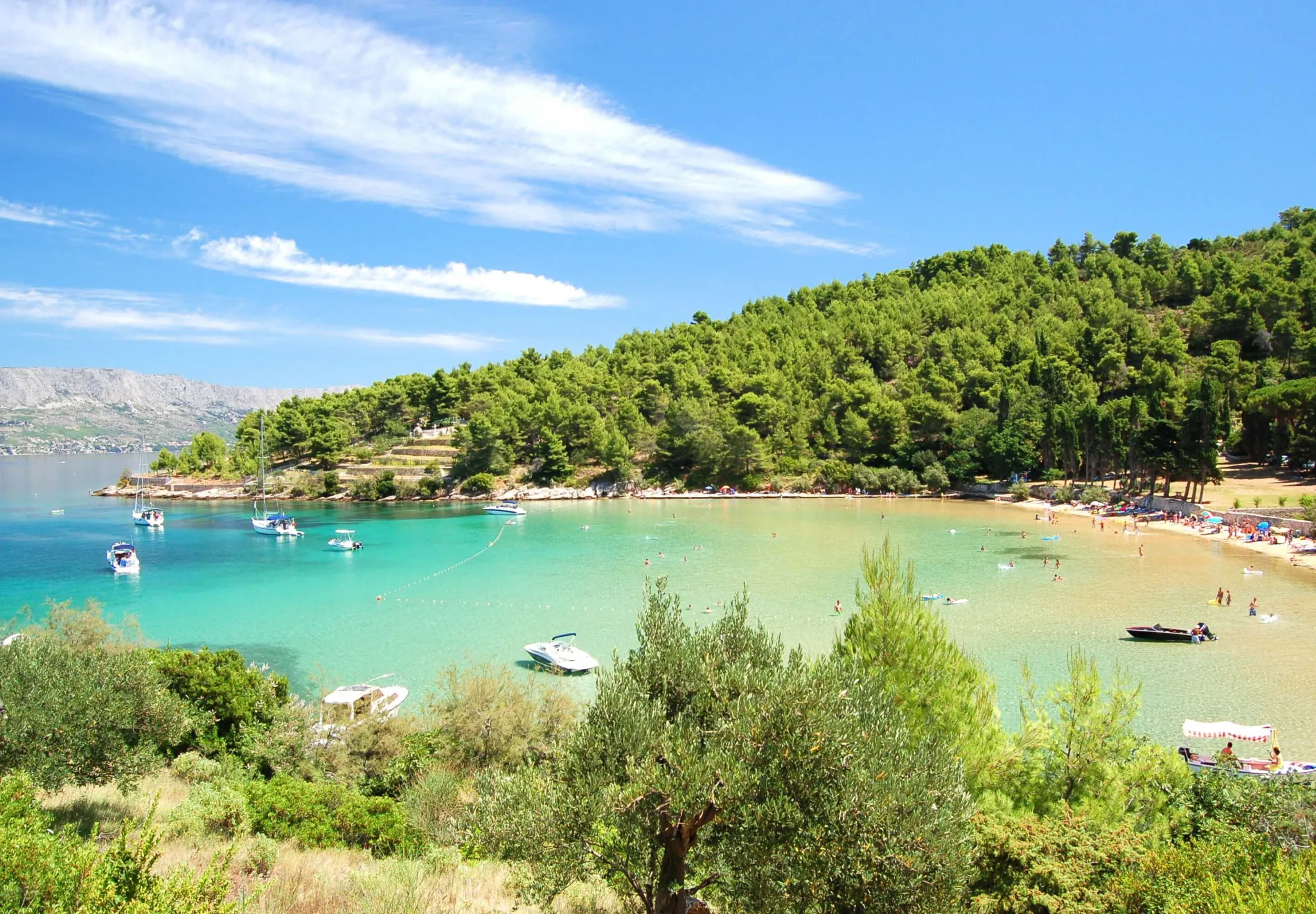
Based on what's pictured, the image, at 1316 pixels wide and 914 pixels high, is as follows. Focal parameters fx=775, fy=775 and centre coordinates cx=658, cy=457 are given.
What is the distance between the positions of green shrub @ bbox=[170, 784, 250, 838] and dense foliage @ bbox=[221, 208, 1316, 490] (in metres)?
50.0

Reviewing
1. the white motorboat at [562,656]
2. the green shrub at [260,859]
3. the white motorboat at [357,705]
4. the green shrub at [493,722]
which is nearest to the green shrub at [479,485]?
the white motorboat at [562,656]

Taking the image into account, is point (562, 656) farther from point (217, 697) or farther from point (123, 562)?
point (123, 562)

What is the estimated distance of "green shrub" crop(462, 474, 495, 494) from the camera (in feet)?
232

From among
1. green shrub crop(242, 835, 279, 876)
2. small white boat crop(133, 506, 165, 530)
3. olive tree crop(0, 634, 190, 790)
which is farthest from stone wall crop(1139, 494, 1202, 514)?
small white boat crop(133, 506, 165, 530)

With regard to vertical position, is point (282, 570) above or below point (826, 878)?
below

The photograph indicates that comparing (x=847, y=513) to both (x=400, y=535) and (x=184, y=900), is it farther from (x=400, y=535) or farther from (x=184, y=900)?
(x=184, y=900)

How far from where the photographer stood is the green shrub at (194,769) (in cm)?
1441

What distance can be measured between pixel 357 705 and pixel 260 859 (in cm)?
913

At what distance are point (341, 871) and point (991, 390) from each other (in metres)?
68.7

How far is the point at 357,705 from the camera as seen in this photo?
1825 centimetres

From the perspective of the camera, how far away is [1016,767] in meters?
11.5

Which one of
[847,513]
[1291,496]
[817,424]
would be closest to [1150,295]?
[817,424]

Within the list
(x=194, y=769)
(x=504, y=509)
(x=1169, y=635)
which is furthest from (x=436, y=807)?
(x=504, y=509)

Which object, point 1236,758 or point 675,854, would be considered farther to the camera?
point 1236,758
